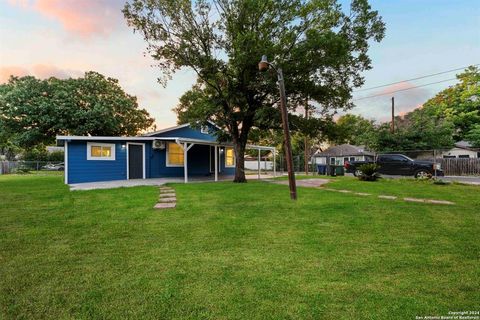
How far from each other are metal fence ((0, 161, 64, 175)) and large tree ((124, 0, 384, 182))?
23.9 meters

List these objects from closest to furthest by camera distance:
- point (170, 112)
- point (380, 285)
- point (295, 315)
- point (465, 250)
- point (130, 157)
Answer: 1. point (295, 315)
2. point (380, 285)
3. point (465, 250)
4. point (130, 157)
5. point (170, 112)

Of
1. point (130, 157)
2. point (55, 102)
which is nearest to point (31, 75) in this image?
point (55, 102)

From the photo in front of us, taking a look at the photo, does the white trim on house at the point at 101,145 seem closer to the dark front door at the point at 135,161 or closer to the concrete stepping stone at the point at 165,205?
the dark front door at the point at 135,161

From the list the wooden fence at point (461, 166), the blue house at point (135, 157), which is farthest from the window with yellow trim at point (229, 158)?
the wooden fence at point (461, 166)

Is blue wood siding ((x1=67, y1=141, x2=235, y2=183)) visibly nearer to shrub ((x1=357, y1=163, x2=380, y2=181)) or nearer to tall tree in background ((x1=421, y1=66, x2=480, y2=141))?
shrub ((x1=357, y1=163, x2=380, y2=181))

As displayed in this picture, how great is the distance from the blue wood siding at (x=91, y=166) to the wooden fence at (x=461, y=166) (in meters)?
19.4

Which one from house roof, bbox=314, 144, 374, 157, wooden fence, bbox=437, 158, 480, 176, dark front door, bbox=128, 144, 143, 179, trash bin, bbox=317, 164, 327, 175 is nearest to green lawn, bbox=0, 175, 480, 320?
dark front door, bbox=128, 144, 143, 179

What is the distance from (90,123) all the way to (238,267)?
25402mm

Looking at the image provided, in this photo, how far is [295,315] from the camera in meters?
2.12

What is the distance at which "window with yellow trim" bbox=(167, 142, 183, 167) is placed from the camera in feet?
52.7

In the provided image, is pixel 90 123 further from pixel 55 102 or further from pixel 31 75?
pixel 31 75

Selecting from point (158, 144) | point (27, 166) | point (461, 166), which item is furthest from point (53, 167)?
point (461, 166)

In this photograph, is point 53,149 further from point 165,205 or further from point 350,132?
point 165,205

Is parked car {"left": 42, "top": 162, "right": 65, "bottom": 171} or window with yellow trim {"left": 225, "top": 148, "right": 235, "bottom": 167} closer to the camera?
window with yellow trim {"left": 225, "top": 148, "right": 235, "bottom": 167}
